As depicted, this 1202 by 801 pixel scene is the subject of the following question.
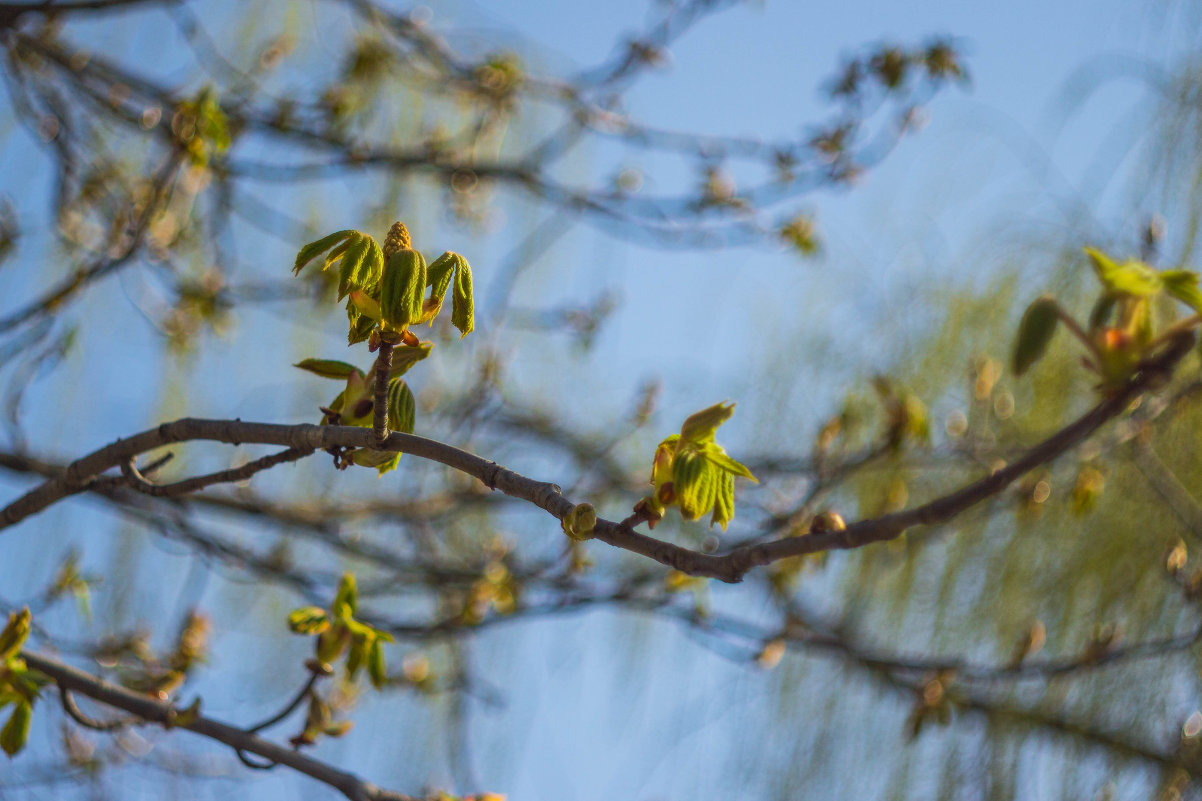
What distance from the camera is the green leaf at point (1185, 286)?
363 millimetres

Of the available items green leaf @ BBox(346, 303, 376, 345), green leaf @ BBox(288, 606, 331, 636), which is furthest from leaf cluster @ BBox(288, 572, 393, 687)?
green leaf @ BBox(346, 303, 376, 345)

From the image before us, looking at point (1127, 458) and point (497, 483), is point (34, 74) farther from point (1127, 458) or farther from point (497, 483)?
point (1127, 458)

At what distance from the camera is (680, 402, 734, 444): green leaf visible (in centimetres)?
48

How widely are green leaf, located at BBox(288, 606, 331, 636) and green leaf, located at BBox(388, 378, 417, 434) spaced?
0.27 meters

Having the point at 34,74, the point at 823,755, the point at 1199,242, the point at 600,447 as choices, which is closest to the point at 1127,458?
the point at 1199,242

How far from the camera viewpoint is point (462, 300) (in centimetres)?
46

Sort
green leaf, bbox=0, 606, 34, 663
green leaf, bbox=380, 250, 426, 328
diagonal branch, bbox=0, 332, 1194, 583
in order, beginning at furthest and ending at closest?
1. green leaf, bbox=0, 606, 34, 663
2. green leaf, bbox=380, 250, 426, 328
3. diagonal branch, bbox=0, 332, 1194, 583

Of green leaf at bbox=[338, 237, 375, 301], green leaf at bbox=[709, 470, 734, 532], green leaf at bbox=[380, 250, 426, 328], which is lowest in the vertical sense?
green leaf at bbox=[709, 470, 734, 532]

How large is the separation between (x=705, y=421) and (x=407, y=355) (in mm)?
168

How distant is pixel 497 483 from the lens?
1.47 ft

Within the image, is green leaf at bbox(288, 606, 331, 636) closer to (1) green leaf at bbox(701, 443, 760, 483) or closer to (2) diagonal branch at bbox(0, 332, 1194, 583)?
(2) diagonal branch at bbox(0, 332, 1194, 583)

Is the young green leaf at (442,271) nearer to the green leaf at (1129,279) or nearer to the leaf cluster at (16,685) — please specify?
the green leaf at (1129,279)

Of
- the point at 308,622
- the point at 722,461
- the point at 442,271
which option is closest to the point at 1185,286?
the point at 722,461

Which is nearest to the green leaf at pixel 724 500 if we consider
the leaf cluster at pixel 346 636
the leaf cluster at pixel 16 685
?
the leaf cluster at pixel 346 636
